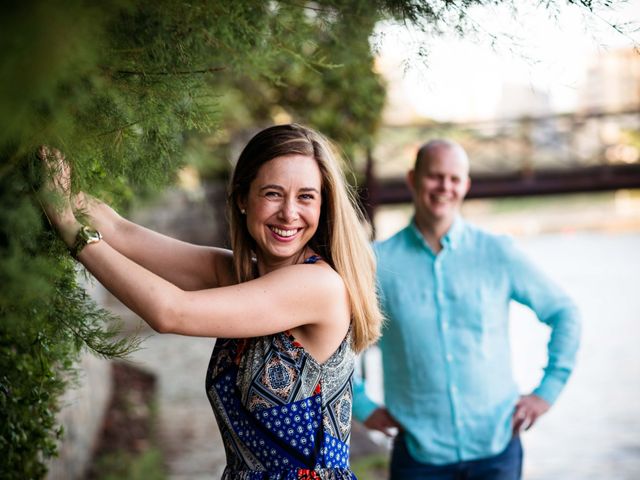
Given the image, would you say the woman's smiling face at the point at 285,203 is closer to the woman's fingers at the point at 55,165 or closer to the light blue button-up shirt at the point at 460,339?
the woman's fingers at the point at 55,165

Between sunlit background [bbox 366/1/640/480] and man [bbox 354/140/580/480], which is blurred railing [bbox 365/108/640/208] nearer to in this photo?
sunlit background [bbox 366/1/640/480]

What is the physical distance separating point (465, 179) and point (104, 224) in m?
1.86

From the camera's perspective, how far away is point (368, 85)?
6.46 m

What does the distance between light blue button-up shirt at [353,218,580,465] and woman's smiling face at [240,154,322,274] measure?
1297 millimetres

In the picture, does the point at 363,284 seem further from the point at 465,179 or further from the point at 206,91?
the point at 465,179

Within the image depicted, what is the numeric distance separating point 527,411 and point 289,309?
1.75m

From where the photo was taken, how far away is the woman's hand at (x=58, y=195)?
1478 millimetres

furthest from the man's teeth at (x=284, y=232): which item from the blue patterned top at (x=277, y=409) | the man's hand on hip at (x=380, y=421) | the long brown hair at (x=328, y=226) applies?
the man's hand on hip at (x=380, y=421)

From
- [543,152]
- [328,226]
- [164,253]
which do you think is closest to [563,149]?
[543,152]

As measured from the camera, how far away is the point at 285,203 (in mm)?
2045

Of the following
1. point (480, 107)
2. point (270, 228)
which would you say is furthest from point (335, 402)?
point (480, 107)

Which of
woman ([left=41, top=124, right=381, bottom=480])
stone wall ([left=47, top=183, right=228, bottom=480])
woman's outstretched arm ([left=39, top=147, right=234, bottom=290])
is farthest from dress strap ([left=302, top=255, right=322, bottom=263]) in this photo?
stone wall ([left=47, top=183, right=228, bottom=480])

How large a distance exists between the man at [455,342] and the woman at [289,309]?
1189mm

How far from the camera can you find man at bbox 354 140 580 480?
128 inches
